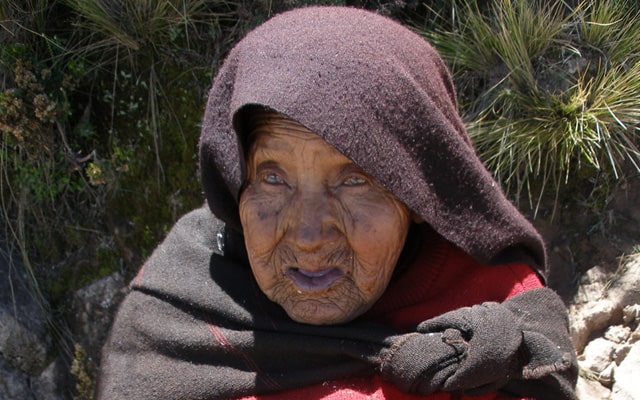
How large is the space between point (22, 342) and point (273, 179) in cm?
199

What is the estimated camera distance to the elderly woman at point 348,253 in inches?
66.8

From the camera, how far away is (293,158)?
5.88ft

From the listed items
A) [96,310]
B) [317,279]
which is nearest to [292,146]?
[317,279]

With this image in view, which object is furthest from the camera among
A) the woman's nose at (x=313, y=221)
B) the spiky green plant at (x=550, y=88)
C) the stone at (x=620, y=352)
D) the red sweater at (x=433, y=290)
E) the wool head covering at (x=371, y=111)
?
the spiky green plant at (x=550, y=88)

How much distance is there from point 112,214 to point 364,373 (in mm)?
1908

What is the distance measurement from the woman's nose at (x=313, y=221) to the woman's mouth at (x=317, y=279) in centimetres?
9

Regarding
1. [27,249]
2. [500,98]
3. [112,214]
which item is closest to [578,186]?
[500,98]

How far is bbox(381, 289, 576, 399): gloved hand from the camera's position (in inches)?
68.5

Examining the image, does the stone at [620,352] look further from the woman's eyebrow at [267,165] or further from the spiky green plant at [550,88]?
the woman's eyebrow at [267,165]

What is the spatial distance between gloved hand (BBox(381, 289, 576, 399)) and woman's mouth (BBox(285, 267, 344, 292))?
0.76 ft

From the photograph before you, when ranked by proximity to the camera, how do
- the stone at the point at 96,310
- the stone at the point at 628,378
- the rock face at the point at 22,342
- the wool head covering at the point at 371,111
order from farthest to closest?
the stone at the point at 96,310, the rock face at the point at 22,342, the stone at the point at 628,378, the wool head covering at the point at 371,111

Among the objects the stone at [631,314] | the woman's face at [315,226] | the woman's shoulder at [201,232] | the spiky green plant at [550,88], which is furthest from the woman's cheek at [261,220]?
the stone at [631,314]

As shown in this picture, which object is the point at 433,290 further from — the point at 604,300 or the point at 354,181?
the point at 604,300

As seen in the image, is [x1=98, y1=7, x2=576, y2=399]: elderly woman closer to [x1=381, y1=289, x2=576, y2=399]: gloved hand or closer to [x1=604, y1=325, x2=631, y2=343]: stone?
[x1=381, y1=289, x2=576, y2=399]: gloved hand
